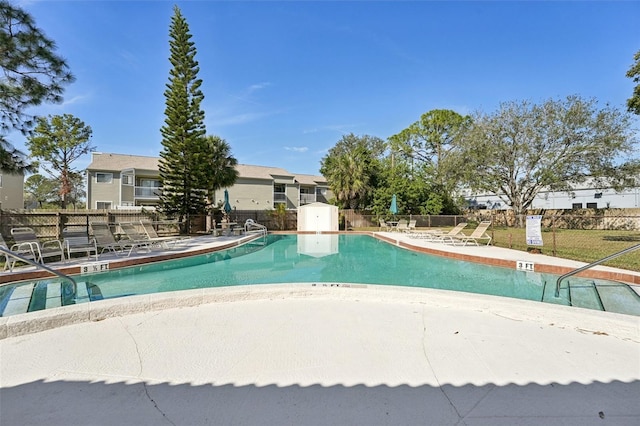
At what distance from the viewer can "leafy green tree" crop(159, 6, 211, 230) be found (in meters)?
16.7

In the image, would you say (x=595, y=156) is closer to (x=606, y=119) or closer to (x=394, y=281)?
(x=606, y=119)

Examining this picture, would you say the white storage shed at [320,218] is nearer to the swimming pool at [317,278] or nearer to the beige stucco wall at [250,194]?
the beige stucco wall at [250,194]

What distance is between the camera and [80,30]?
32.3ft

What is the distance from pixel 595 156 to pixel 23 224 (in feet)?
94.3

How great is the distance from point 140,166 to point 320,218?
15574 millimetres

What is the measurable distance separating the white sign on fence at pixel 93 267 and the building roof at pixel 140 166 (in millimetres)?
20946

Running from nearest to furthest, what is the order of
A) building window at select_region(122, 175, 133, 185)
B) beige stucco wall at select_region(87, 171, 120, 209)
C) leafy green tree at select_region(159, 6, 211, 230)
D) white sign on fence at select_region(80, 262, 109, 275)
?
white sign on fence at select_region(80, 262, 109, 275), leafy green tree at select_region(159, 6, 211, 230), beige stucco wall at select_region(87, 171, 120, 209), building window at select_region(122, 175, 133, 185)

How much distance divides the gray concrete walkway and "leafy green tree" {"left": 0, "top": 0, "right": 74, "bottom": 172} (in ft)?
21.5

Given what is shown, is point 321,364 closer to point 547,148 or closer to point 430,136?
point 547,148

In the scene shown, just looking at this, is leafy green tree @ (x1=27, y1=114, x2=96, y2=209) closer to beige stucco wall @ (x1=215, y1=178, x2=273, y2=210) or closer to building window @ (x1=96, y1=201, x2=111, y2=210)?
building window @ (x1=96, y1=201, x2=111, y2=210)

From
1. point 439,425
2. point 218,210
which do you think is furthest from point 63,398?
point 218,210

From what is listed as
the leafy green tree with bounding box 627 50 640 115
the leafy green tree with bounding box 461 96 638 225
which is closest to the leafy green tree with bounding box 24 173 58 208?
the leafy green tree with bounding box 461 96 638 225

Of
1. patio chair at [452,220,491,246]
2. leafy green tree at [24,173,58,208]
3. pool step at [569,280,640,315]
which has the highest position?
leafy green tree at [24,173,58,208]

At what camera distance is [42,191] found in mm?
39062
